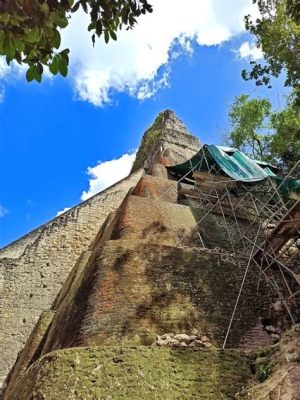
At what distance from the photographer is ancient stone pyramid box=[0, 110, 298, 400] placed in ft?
13.6

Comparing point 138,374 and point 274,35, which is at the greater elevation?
point 274,35

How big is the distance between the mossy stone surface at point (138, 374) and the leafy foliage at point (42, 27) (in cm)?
285

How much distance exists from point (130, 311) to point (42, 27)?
4635 mm

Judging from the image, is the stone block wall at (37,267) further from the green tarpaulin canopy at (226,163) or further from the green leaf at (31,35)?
the green leaf at (31,35)

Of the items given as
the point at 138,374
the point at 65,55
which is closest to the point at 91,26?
the point at 65,55

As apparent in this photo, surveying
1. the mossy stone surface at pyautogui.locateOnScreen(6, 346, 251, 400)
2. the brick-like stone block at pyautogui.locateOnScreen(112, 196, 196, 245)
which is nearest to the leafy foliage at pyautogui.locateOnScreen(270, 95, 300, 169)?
the brick-like stone block at pyautogui.locateOnScreen(112, 196, 196, 245)

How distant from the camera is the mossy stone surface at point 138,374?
3.99m

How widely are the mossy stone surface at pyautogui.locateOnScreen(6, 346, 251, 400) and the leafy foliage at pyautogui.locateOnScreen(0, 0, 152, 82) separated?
285 centimetres

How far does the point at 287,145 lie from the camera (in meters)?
20.3

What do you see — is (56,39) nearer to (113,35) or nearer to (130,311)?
(113,35)

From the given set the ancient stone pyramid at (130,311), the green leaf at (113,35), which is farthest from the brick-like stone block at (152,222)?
the green leaf at (113,35)

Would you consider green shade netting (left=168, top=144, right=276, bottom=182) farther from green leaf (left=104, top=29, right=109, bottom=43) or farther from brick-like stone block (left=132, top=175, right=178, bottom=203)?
green leaf (left=104, top=29, right=109, bottom=43)

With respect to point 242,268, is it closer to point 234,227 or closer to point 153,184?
point 234,227

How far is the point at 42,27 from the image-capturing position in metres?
2.96
